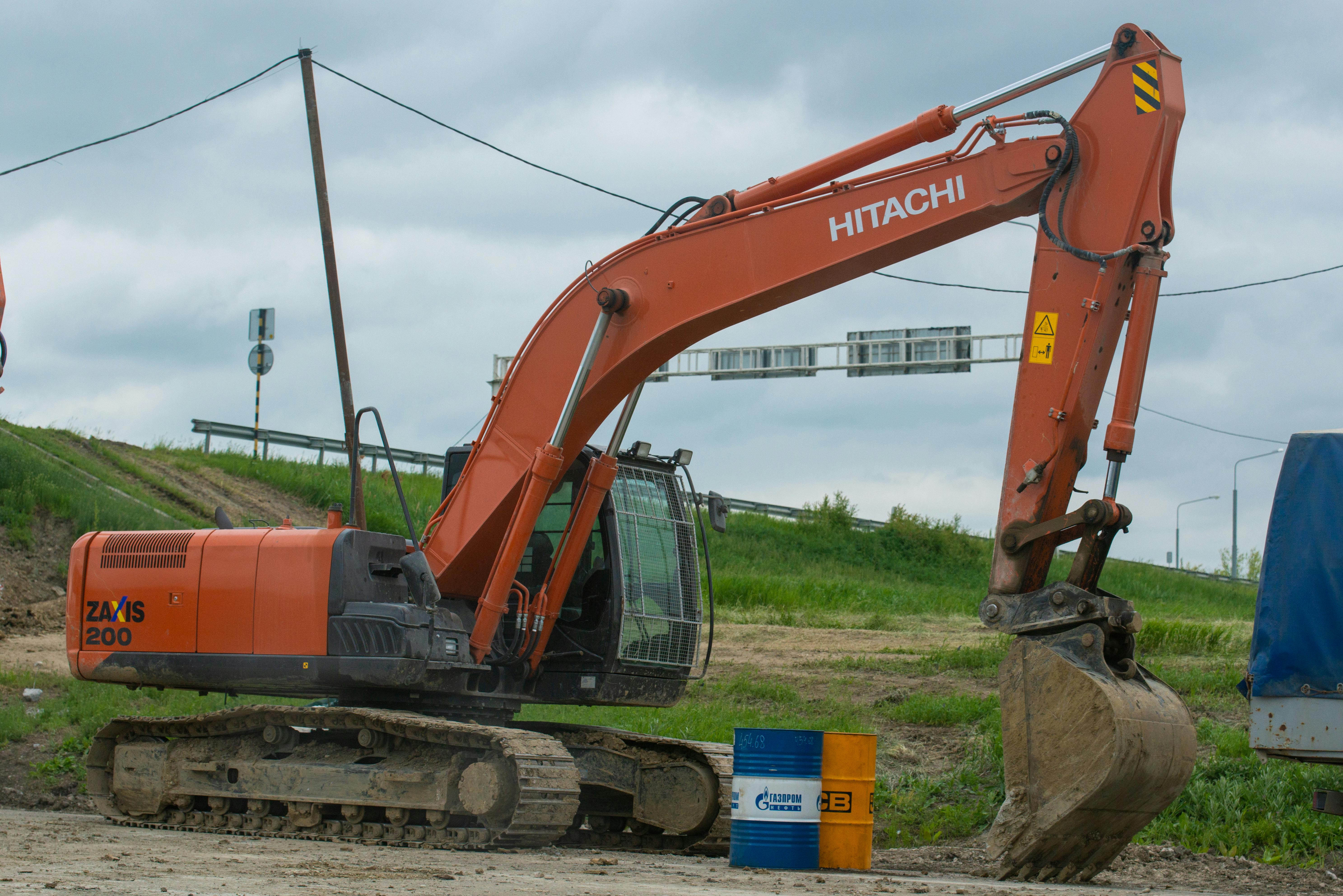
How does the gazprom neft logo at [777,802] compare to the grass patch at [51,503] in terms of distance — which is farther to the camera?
the grass patch at [51,503]

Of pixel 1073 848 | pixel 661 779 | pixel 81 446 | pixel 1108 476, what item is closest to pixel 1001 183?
pixel 1108 476

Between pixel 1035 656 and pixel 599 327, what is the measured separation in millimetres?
3470

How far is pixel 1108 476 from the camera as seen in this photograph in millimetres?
6844

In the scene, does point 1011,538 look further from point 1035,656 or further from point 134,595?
point 134,595

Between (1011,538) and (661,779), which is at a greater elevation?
(1011,538)

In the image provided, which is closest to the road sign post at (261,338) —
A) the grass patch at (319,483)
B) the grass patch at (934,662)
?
the grass patch at (319,483)

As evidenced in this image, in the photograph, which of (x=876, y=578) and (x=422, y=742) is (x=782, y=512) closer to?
(x=876, y=578)

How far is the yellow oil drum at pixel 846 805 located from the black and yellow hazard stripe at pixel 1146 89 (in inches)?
149

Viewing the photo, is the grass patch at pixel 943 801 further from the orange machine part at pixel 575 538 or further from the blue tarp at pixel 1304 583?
the blue tarp at pixel 1304 583

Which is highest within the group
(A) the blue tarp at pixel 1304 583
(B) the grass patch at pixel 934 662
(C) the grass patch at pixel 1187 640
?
(A) the blue tarp at pixel 1304 583

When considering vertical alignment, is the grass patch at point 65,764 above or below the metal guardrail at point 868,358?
below

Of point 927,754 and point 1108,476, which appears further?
point 927,754

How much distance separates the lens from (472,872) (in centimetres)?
704

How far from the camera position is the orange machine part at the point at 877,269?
22.9 feet
